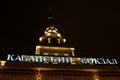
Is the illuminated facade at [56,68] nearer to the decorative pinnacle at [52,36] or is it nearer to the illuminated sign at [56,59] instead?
the illuminated sign at [56,59]

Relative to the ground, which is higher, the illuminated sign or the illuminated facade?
the illuminated sign

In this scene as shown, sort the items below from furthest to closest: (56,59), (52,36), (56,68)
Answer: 1. (52,36)
2. (56,59)
3. (56,68)

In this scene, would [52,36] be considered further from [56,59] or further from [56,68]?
[56,68]

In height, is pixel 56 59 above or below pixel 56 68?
above

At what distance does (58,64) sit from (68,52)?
46.9ft

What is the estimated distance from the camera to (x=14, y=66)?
3356 centimetres

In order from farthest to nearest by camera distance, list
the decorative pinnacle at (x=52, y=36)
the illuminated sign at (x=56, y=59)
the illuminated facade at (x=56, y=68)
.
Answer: the decorative pinnacle at (x=52, y=36)
the illuminated sign at (x=56, y=59)
the illuminated facade at (x=56, y=68)

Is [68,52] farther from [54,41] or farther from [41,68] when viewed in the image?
[41,68]

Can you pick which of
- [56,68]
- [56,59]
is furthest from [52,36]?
[56,68]

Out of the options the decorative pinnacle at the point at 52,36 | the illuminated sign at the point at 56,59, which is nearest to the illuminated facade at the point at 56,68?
the illuminated sign at the point at 56,59

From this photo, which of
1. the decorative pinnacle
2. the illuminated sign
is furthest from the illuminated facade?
the decorative pinnacle

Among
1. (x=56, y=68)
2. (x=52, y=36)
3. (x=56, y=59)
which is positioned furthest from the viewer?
(x=52, y=36)

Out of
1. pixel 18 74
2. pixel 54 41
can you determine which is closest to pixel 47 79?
pixel 18 74

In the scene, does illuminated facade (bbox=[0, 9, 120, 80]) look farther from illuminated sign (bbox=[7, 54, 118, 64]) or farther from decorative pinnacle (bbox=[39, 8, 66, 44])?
decorative pinnacle (bbox=[39, 8, 66, 44])
